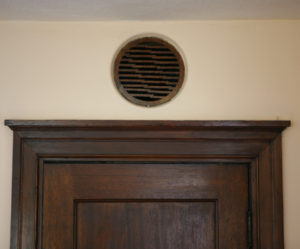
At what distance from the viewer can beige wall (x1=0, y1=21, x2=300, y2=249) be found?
2096 mm

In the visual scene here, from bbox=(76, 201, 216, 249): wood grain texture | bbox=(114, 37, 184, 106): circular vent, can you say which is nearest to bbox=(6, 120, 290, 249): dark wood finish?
bbox=(76, 201, 216, 249): wood grain texture

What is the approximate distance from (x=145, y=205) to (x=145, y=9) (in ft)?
3.11

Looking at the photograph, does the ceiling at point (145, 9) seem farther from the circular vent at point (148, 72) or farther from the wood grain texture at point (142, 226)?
the wood grain texture at point (142, 226)

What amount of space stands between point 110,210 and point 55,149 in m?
0.41

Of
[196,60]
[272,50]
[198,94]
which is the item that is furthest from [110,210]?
[272,50]

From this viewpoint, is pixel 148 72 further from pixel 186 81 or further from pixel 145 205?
pixel 145 205

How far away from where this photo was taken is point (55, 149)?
207 centimetres

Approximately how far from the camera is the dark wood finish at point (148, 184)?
2053 mm

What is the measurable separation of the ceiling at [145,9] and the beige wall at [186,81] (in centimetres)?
6

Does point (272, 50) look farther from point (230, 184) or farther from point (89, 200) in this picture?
point (89, 200)

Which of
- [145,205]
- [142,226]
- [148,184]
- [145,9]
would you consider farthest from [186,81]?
[142,226]

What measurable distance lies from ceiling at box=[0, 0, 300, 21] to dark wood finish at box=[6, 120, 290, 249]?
0.52 metres

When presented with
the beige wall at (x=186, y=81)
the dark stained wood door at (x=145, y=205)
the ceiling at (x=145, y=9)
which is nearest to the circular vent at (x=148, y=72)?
the beige wall at (x=186, y=81)

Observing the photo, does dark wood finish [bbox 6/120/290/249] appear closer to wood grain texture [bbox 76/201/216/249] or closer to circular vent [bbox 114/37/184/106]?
wood grain texture [bbox 76/201/216/249]
